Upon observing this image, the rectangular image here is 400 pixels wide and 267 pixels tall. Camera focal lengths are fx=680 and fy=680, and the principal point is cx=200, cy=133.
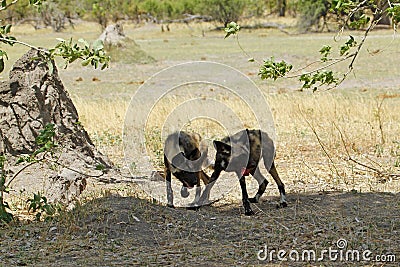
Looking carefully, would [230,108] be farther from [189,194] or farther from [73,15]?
[73,15]

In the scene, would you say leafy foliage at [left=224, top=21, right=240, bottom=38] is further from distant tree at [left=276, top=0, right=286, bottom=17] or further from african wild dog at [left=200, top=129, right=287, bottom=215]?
distant tree at [left=276, top=0, right=286, bottom=17]

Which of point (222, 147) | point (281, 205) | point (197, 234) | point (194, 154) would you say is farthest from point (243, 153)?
point (197, 234)

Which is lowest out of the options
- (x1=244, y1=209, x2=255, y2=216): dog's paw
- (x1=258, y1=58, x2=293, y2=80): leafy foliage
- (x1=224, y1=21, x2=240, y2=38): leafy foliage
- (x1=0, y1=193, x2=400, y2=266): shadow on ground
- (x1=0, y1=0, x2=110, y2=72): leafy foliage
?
(x1=244, y1=209, x2=255, y2=216): dog's paw

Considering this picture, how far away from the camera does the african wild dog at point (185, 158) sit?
7504 mm

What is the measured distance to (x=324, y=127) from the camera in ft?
39.2

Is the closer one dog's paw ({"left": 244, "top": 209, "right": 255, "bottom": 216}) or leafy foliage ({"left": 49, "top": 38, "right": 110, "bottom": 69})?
leafy foliage ({"left": 49, "top": 38, "right": 110, "bottom": 69})

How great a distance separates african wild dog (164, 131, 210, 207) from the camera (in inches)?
295

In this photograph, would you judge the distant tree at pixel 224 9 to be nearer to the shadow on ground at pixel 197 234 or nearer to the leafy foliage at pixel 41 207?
the shadow on ground at pixel 197 234

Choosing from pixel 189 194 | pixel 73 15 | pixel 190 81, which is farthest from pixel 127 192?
pixel 73 15

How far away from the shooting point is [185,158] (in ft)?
24.8

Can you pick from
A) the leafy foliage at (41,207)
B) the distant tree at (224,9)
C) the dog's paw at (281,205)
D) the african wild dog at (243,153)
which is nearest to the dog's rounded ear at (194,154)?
the african wild dog at (243,153)

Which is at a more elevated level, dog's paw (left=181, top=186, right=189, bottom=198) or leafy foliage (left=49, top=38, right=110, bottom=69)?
leafy foliage (left=49, top=38, right=110, bottom=69)

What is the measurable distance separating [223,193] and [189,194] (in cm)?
52

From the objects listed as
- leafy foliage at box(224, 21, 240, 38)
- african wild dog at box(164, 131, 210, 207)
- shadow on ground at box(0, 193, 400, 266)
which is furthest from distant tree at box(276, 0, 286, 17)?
leafy foliage at box(224, 21, 240, 38)
